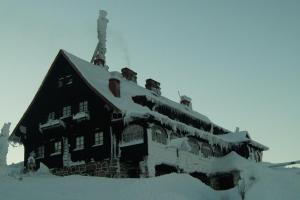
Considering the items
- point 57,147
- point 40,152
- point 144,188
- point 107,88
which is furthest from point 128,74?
point 144,188

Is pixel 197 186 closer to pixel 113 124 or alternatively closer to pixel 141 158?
pixel 141 158

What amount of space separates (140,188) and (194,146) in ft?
49.7

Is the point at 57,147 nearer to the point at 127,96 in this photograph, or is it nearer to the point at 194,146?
the point at 127,96

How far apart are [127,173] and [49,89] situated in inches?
451

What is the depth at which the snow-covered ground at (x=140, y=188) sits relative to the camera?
1992 cm

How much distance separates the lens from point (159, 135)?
33562mm

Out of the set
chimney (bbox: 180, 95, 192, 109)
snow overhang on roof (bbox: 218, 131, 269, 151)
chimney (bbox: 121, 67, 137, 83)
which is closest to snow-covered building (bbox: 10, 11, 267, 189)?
chimney (bbox: 121, 67, 137, 83)

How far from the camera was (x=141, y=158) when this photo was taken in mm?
31828

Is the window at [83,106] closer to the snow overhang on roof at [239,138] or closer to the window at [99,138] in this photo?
the window at [99,138]

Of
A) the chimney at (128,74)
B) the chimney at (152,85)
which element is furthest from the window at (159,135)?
the chimney at (152,85)

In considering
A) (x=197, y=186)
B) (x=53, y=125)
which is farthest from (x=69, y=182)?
(x=53, y=125)

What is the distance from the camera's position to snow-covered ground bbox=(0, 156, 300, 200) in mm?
19922

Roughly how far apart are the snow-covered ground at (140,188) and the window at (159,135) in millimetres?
5983

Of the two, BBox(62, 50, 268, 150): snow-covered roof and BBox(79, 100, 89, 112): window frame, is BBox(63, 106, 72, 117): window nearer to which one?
BBox(79, 100, 89, 112): window frame
